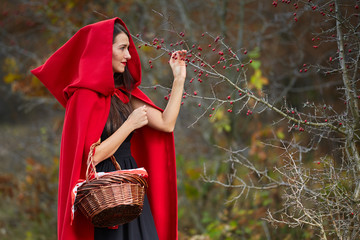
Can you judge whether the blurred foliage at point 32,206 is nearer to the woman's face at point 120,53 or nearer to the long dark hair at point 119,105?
the long dark hair at point 119,105

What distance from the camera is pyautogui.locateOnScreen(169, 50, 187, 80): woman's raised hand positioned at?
10.2 feet

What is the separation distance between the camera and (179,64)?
123 inches

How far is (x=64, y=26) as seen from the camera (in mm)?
6961

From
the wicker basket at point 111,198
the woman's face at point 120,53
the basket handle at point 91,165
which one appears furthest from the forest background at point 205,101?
the wicker basket at point 111,198

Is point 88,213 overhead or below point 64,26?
below

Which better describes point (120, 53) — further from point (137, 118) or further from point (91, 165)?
point (91, 165)

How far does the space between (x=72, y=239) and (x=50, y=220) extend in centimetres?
433

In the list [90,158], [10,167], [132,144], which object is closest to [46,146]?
[10,167]

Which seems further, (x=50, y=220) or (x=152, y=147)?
(x=50, y=220)

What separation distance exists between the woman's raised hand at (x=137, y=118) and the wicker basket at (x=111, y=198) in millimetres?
403

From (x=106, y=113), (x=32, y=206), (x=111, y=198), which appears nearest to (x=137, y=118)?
(x=106, y=113)

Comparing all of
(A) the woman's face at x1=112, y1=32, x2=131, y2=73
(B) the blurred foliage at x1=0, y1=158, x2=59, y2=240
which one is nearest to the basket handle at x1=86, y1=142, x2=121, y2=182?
(A) the woman's face at x1=112, y1=32, x2=131, y2=73

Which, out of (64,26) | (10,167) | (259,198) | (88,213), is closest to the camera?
(88,213)

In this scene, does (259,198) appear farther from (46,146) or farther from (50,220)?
(46,146)
